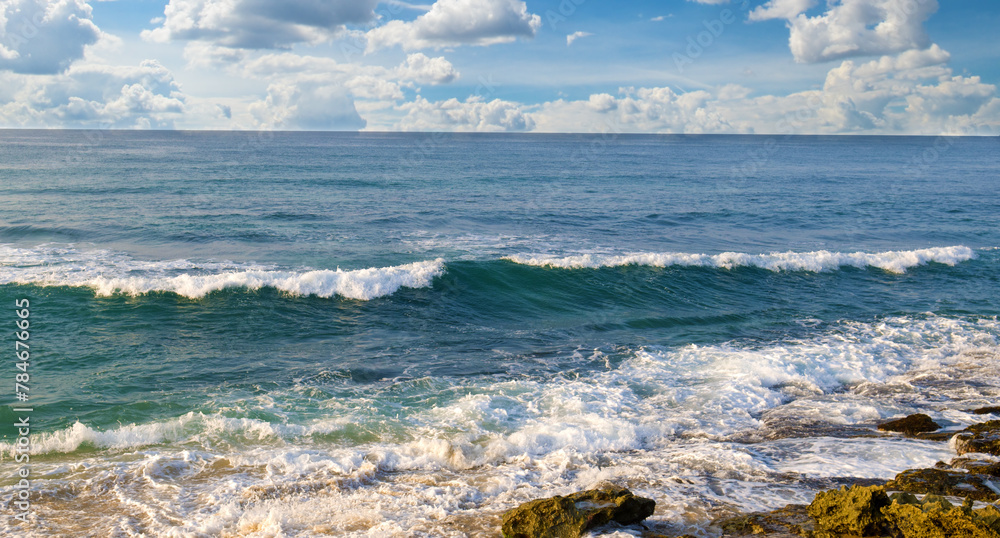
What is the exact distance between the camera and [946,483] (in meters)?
8.05

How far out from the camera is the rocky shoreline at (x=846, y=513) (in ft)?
20.8

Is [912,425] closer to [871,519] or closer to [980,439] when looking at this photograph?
[980,439]

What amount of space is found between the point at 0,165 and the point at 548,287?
204ft

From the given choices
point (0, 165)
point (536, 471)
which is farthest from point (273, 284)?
point (0, 165)

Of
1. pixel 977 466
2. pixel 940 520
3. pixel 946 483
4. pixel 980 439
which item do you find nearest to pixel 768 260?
pixel 980 439

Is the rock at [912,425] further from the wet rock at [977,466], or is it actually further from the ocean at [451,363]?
the wet rock at [977,466]

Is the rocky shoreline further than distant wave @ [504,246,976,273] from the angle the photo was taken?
No

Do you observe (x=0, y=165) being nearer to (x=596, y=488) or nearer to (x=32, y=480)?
(x=32, y=480)

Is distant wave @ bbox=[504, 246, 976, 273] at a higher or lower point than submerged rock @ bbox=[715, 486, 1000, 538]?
higher

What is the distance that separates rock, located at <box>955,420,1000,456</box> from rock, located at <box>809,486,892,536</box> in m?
3.74

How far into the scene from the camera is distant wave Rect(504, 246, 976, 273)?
2275 centimetres

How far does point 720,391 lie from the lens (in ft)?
40.7

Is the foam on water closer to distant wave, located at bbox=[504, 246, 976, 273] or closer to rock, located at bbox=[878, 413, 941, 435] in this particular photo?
rock, located at bbox=[878, 413, 941, 435]

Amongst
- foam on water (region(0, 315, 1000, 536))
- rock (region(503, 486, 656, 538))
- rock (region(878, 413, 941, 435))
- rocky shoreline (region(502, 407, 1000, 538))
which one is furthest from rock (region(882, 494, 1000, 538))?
rock (region(878, 413, 941, 435))
